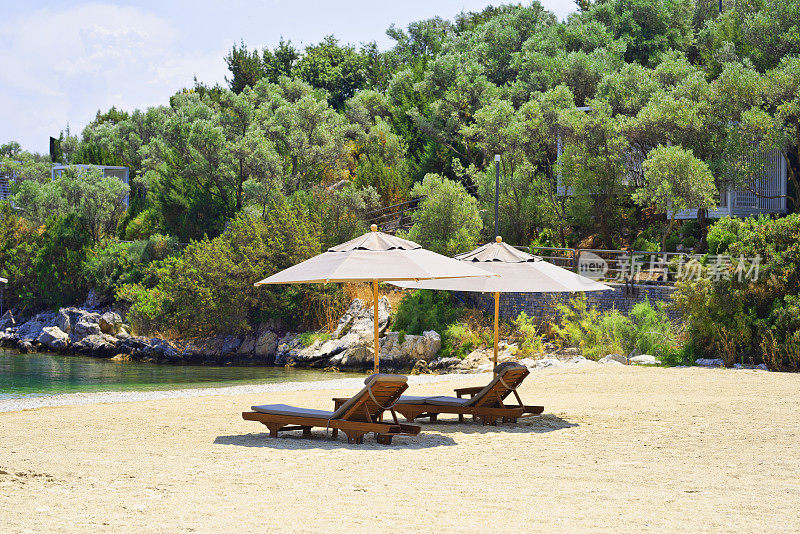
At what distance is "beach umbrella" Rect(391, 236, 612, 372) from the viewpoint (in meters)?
10.3

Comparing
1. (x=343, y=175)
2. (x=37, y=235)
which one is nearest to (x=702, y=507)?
(x=343, y=175)

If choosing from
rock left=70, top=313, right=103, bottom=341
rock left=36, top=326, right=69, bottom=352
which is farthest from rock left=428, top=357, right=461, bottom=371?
rock left=36, top=326, right=69, bottom=352

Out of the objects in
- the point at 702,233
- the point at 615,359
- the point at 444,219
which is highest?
the point at 444,219

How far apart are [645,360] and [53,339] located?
26.4 m

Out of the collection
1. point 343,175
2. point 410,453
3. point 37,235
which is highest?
point 343,175

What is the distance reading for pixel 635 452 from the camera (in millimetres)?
8070

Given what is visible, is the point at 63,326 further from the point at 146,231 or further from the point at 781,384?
the point at 781,384

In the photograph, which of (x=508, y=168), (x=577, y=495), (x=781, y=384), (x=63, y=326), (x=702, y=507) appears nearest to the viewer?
→ (x=702, y=507)

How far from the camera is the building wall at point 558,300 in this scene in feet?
72.4

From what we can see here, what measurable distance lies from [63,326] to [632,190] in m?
25.5

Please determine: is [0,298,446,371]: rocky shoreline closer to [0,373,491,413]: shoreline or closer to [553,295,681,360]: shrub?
[553,295,681,360]: shrub

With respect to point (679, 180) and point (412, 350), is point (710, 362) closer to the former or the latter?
point (679, 180)

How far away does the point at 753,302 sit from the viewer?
17.1m

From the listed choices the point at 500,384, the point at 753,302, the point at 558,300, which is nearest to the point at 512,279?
the point at 500,384
